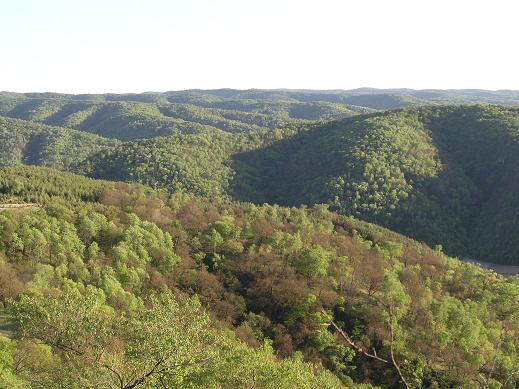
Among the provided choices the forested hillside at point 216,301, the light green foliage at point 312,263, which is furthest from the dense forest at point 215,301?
the light green foliage at point 312,263

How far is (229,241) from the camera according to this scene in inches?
4628

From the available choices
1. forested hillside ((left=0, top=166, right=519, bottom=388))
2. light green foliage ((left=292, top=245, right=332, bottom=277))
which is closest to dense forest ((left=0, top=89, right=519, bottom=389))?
forested hillside ((left=0, top=166, right=519, bottom=388))

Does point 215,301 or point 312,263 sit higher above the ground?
point 312,263

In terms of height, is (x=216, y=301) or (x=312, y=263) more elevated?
(x=312, y=263)

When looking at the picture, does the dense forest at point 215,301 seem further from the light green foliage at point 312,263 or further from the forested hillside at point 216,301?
the light green foliage at point 312,263

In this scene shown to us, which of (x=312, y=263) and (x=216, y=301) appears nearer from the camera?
(x=216, y=301)

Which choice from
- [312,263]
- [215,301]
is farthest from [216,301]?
[312,263]

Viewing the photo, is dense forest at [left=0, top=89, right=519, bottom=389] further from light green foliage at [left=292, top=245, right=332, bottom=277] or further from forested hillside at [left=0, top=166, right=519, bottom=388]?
light green foliage at [left=292, top=245, right=332, bottom=277]

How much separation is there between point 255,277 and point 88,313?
222 ft

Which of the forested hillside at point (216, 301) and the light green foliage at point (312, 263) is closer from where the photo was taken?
the forested hillside at point (216, 301)

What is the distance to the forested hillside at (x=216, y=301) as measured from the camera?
38.5m

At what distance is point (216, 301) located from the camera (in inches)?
3760

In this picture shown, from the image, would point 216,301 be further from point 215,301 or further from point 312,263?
point 312,263

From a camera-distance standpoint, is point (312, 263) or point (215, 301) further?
point (312, 263)
